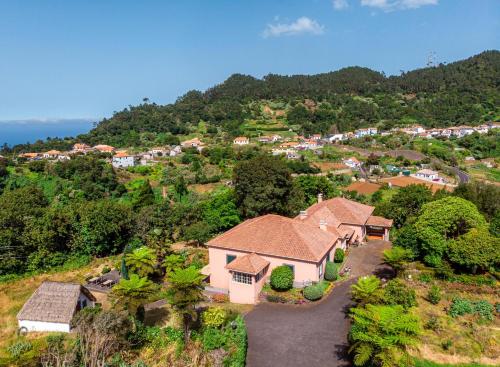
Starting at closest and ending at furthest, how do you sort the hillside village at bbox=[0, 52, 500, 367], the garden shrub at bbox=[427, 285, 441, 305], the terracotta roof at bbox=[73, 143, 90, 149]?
the hillside village at bbox=[0, 52, 500, 367] → the garden shrub at bbox=[427, 285, 441, 305] → the terracotta roof at bbox=[73, 143, 90, 149]

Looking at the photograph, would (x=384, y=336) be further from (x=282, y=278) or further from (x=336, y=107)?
(x=336, y=107)

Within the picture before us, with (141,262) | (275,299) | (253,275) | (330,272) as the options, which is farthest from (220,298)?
(330,272)

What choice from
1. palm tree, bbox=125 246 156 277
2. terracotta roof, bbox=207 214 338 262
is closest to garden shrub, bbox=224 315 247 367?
terracotta roof, bbox=207 214 338 262

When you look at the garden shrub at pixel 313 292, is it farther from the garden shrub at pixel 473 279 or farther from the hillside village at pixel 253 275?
Result: the garden shrub at pixel 473 279

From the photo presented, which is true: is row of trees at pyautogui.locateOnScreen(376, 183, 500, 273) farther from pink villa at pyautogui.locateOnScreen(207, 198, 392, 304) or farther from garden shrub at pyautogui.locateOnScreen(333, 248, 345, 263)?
pink villa at pyautogui.locateOnScreen(207, 198, 392, 304)

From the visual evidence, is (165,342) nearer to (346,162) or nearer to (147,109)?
(346,162)

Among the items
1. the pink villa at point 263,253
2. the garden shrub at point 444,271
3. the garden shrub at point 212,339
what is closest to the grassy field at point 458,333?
the garden shrub at point 444,271
